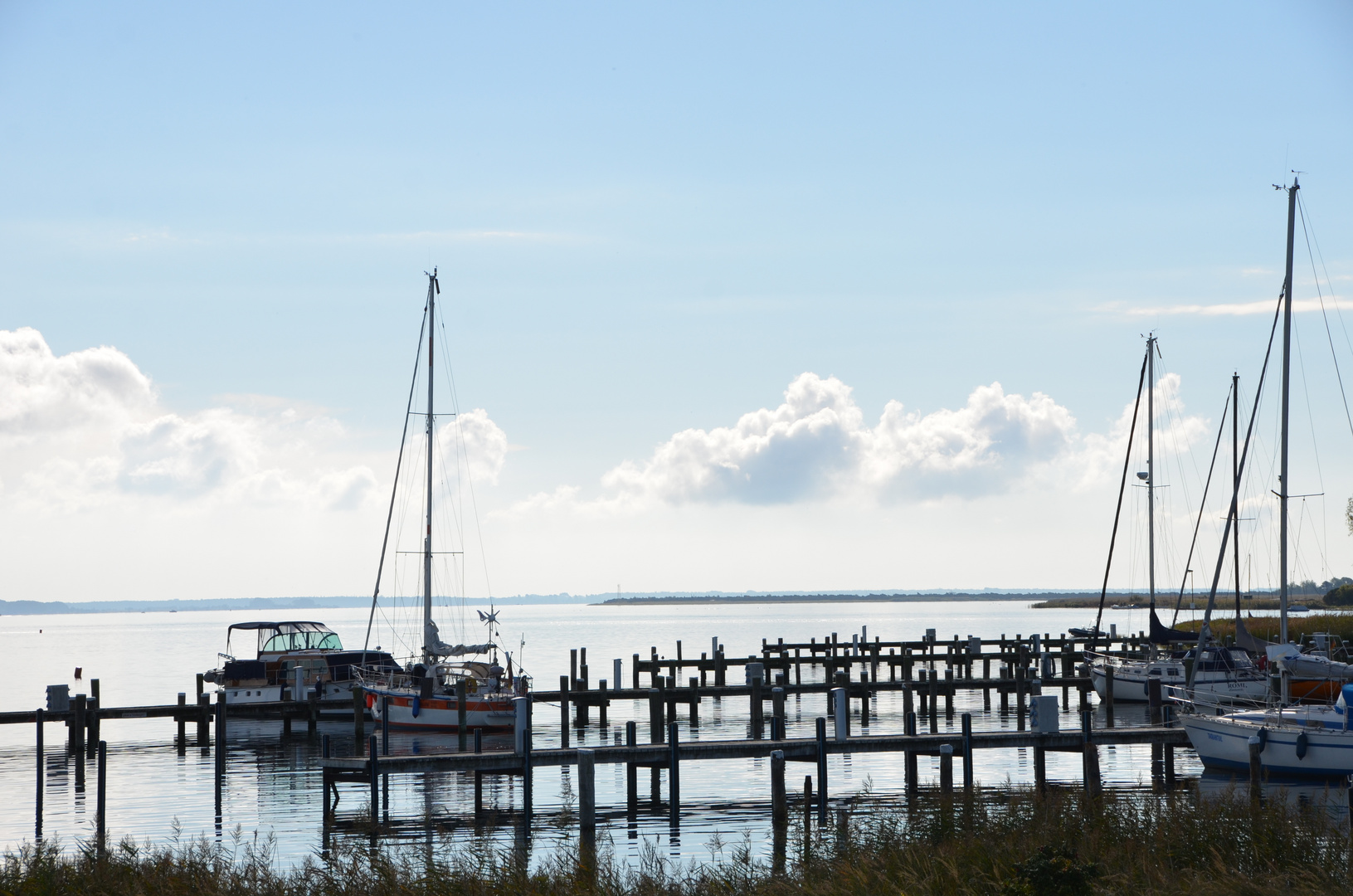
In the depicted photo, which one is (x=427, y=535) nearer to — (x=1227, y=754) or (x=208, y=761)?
(x=208, y=761)

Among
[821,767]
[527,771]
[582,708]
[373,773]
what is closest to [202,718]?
[582,708]

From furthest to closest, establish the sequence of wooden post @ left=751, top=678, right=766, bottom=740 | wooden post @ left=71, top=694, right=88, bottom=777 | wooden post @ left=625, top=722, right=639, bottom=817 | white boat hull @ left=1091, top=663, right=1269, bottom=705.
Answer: white boat hull @ left=1091, top=663, right=1269, bottom=705 < wooden post @ left=751, top=678, right=766, bottom=740 < wooden post @ left=71, top=694, right=88, bottom=777 < wooden post @ left=625, top=722, right=639, bottom=817

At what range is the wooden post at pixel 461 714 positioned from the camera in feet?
124

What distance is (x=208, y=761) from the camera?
40375 millimetres

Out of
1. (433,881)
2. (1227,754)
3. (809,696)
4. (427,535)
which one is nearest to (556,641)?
(809,696)

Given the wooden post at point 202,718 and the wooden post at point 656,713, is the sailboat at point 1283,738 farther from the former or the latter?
the wooden post at point 202,718

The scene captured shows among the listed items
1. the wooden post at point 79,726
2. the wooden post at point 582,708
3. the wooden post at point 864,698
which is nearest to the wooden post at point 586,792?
the wooden post at point 79,726

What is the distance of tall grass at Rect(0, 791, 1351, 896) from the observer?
15.4m

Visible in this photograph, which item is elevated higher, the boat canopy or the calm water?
the boat canopy

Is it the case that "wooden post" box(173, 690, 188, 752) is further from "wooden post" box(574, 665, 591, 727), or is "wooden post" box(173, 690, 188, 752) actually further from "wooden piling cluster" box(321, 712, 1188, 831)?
"wooden piling cluster" box(321, 712, 1188, 831)

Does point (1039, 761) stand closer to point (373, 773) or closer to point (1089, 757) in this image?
point (1089, 757)

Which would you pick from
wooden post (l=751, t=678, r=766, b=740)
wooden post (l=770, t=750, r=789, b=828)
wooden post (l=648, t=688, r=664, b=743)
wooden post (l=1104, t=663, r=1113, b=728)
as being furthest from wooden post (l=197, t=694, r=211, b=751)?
wooden post (l=1104, t=663, r=1113, b=728)

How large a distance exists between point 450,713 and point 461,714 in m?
1.54

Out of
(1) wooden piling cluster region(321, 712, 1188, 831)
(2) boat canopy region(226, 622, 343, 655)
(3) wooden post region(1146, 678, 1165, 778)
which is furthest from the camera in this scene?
(2) boat canopy region(226, 622, 343, 655)
